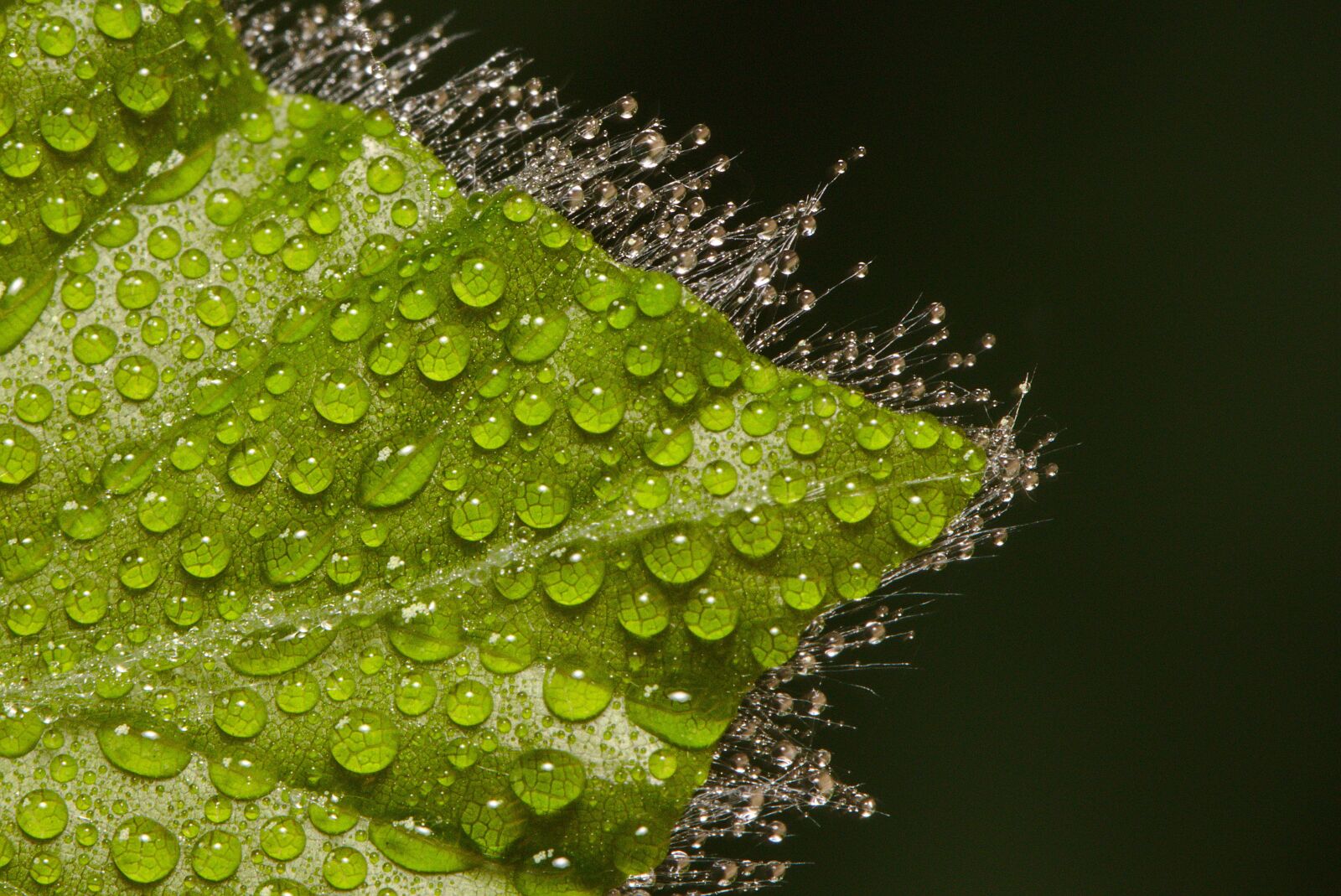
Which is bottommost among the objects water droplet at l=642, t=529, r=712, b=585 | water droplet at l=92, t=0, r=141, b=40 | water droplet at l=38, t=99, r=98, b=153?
water droplet at l=642, t=529, r=712, b=585

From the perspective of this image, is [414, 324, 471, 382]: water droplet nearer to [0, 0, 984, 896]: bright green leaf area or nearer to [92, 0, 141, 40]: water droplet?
[0, 0, 984, 896]: bright green leaf area

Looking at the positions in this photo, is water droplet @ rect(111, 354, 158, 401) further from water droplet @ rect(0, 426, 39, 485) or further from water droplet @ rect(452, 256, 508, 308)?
water droplet @ rect(452, 256, 508, 308)

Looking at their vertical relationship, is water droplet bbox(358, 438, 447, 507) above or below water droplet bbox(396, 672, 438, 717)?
above

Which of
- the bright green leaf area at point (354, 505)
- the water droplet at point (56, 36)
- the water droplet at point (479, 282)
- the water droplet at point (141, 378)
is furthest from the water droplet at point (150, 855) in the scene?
the water droplet at point (56, 36)

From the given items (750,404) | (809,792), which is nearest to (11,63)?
(750,404)

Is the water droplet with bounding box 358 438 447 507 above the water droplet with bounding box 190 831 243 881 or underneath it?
above

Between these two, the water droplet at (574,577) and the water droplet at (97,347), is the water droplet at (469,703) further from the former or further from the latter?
the water droplet at (97,347)

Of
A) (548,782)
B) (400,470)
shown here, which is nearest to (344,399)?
(400,470)

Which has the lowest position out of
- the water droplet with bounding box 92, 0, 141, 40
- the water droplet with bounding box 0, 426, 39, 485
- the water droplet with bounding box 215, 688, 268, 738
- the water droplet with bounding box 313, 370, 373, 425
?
the water droplet with bounding box 215, 688, 268, 738

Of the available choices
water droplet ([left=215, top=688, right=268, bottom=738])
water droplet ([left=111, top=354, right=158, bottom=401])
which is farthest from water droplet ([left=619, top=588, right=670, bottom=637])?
water droplet ([left=111, top=354, right=158, bottom=401])

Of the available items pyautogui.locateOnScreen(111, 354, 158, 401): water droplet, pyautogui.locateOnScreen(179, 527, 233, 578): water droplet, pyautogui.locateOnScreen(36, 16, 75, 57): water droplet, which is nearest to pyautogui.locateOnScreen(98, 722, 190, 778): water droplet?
pyautogui.locateOnScreen(179, 527, 233, 578): water droplet
